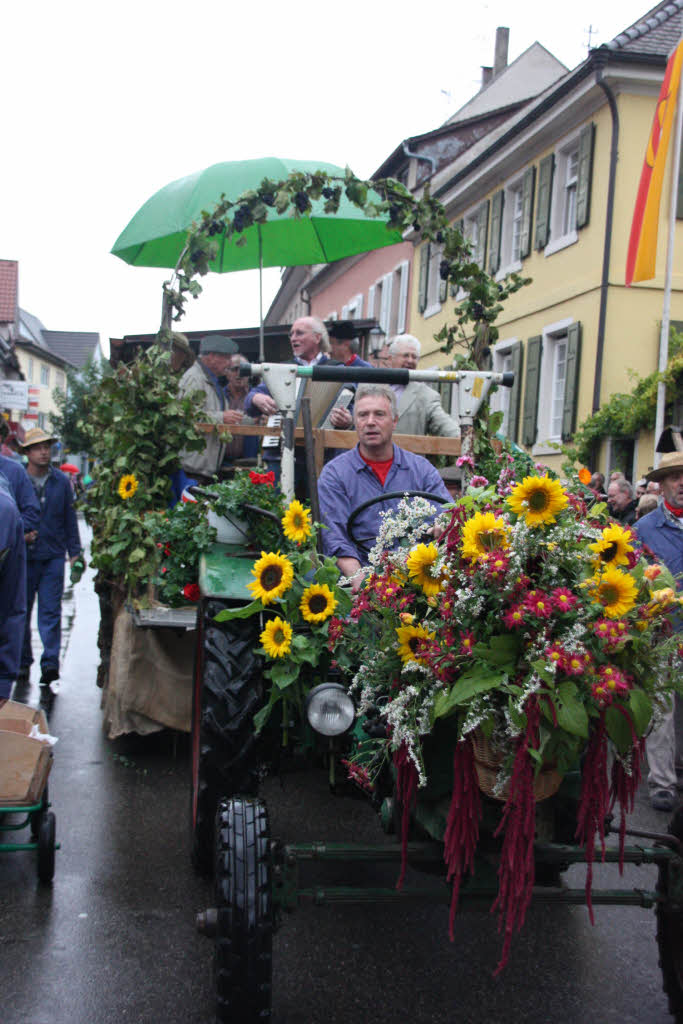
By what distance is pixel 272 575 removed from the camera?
10.8ft

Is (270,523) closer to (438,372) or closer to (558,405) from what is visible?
(438,372)

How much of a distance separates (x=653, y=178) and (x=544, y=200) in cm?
684

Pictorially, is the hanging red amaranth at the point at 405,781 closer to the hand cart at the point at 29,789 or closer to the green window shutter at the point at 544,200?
the hand cart at the point at 29,789

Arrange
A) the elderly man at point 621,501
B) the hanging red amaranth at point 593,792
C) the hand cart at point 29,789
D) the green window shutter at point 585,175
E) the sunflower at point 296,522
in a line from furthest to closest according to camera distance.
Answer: the green window shutter at point 585,175 < the elderly man at point 621,501 < the hand cart at point 29,789 < the sunflower at point 296,522 < the hanging red amaranth at point 593,792

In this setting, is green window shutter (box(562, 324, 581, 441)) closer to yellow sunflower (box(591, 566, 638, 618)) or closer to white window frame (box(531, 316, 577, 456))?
white window frame (box(531, 316, 577, 456))

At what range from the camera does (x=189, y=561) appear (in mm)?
4422

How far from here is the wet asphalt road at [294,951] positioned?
3.16 meters

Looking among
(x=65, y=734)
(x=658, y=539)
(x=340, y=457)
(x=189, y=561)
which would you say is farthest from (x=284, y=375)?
(x=65, y=734)

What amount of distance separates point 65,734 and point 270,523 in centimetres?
309

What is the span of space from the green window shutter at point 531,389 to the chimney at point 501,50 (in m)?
15.6

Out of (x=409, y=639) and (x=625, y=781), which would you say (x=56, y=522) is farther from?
(x=625, y=781)

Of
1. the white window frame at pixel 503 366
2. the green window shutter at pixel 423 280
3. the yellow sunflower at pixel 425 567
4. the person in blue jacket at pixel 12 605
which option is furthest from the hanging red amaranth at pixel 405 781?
the green window shutter at pixel 423 280

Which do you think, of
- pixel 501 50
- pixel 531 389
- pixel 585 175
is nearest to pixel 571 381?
pixel 531 389

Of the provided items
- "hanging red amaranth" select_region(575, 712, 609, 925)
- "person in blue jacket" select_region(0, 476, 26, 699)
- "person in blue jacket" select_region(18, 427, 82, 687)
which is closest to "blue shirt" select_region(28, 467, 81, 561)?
"person in blue jacket" select_region(18, 427, 82, 687)
